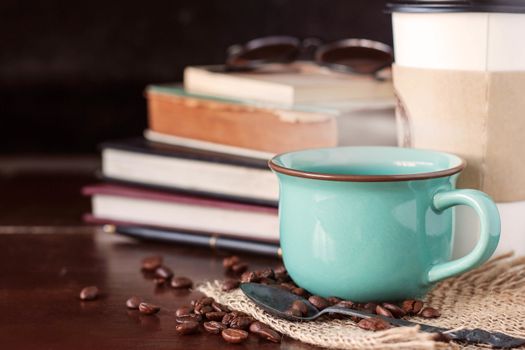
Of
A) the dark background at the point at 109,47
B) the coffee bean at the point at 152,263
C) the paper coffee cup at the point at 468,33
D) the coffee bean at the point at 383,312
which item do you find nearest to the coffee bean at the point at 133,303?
the coffee bean at the point at 152,263

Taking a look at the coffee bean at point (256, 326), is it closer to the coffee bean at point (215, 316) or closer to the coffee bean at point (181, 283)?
the coffee bean at point (215, 316)

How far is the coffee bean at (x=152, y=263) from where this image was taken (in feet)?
2.73

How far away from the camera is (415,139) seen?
2.54ft

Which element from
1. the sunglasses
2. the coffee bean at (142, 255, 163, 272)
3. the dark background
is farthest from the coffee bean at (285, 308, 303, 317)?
the dark background

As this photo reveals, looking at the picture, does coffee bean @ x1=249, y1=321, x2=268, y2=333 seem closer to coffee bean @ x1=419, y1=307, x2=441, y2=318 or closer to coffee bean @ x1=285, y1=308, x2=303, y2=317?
coffee bean @ x1=285, y1=308, x2=303, y2=317

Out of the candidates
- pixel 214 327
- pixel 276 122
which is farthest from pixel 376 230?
pixel 276 122

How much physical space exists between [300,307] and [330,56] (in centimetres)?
43

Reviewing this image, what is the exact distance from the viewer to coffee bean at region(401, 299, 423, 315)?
68 cm

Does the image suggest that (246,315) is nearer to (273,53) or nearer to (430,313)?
(430,313)

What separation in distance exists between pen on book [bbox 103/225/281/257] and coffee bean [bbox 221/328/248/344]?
21 cm

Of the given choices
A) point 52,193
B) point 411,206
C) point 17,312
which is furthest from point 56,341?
point 52,193

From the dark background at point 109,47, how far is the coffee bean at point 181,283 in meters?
0.80

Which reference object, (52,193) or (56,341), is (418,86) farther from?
(52,193)

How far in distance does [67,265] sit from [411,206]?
0.38 metres
